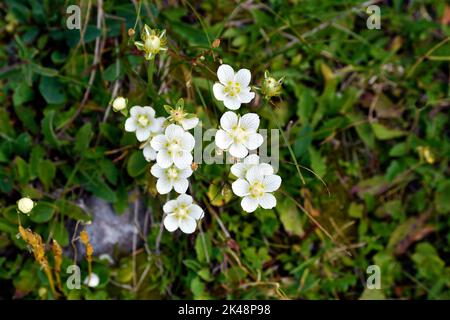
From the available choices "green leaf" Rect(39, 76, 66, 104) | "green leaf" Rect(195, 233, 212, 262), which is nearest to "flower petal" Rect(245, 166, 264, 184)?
"green leaf" Rect(195, 233, 212, 262)

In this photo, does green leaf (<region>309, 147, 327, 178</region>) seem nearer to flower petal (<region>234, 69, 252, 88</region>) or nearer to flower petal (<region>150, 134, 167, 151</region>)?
flower petal (<region>234, 69, 252, 88</region>)

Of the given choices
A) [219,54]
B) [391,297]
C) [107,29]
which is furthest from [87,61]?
[391,297]

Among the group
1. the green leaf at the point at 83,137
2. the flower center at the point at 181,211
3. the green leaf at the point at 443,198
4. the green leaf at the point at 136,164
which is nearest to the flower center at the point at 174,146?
the flower center at the point at 181,211

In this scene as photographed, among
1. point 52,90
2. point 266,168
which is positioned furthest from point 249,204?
point 52,90

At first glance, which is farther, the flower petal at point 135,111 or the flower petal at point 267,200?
the flower petal at point 135,111

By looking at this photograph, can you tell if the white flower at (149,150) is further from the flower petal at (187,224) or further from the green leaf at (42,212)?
the green leaf at (42,212)

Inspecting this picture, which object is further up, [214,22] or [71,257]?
[214,22]

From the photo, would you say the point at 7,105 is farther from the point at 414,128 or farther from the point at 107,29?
the point at 414,128
